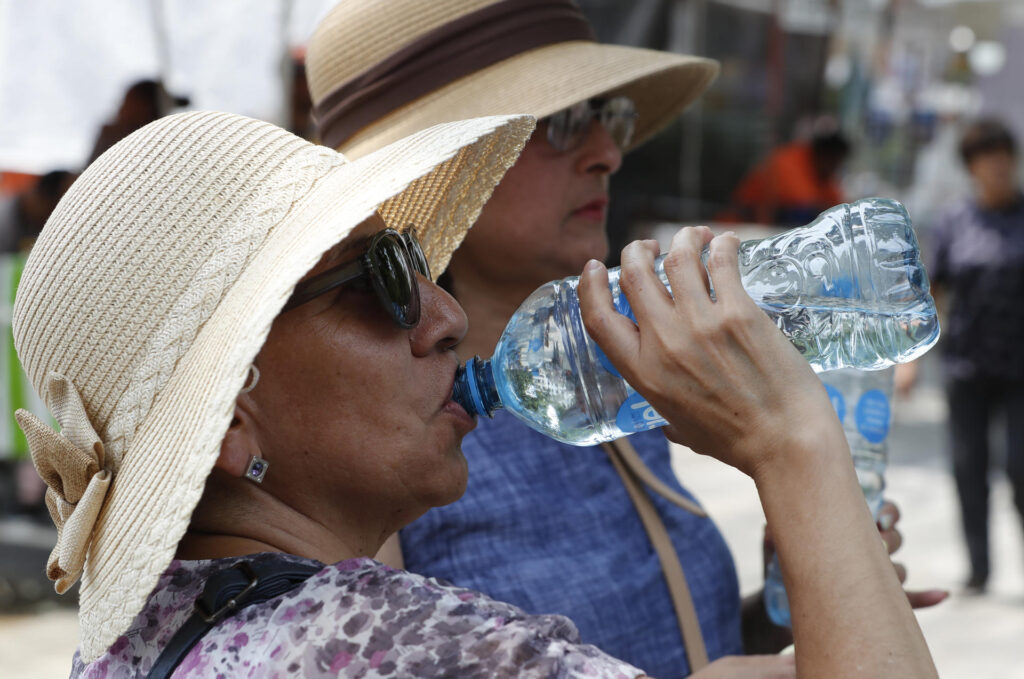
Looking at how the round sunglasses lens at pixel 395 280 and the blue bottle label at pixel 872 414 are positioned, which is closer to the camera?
the round sunglasses lens at pixel 395 280

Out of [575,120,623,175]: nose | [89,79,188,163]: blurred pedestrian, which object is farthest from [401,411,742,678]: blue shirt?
[89,79,188,163]: blurred pedestrian

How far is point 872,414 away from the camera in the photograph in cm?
188

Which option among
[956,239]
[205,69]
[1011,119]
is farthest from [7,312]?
[1011,119]

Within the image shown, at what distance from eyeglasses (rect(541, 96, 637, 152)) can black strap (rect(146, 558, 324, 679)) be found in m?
1.17

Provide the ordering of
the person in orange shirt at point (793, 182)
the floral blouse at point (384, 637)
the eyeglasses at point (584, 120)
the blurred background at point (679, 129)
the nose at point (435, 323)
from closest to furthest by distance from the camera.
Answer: the floral blouse at point (384, 637)
the nose at point (435, 323)
the eyeglasses at point (584, 120)
the blurred background at point (679, 129)
the person in orange shirt at point (793, 182)

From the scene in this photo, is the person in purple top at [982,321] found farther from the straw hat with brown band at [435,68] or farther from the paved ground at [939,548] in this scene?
the straw hat with brown band at [435,68]

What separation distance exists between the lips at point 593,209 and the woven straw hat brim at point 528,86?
217 mm

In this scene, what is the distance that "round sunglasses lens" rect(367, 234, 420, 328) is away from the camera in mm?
Result: 1308

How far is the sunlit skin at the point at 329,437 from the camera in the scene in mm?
1281

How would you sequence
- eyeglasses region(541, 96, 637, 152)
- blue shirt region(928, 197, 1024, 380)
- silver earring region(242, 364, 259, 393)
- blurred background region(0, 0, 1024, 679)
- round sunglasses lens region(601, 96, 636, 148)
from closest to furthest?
1. silver earring region(242, 364, 259, 393)
2. eyeglasses region(541, 96, 637, 152)
3. round sunglasses lens region(601, 96, 636, 148)
4. blurred background region(0, 0, 1024, 679)
5. blue shirt region(928, 197, 1024, 380)

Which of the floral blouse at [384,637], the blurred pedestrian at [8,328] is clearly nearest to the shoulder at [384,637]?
the floral blouse at [384,637]

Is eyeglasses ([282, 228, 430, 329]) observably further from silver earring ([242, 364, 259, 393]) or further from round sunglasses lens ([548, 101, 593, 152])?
round sunglasses lens ([548, 101, 593, 152])

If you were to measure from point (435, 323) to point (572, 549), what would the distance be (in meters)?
0.60

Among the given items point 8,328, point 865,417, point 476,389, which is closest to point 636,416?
point 476,389
